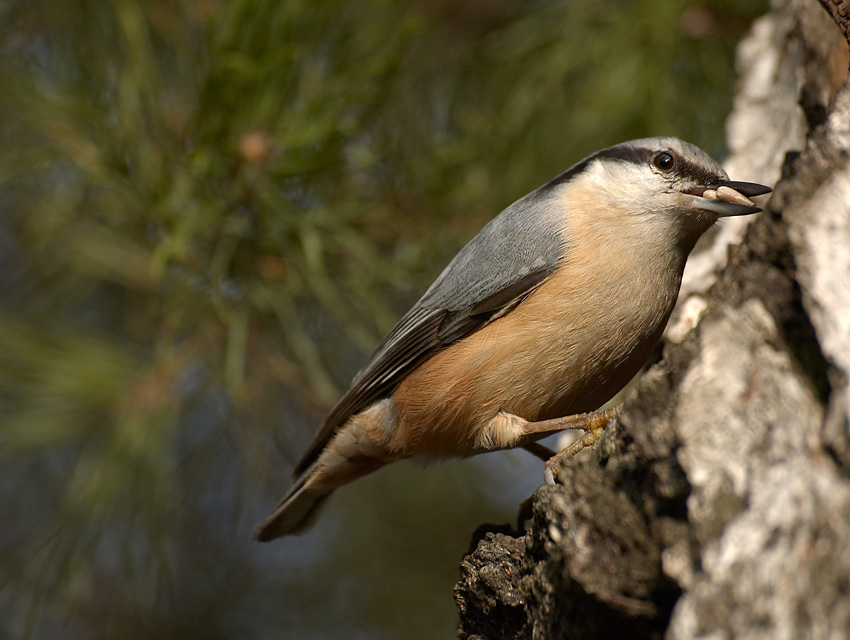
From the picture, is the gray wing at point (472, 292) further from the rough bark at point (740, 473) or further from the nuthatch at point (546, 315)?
the rough bark at point (740, 473)

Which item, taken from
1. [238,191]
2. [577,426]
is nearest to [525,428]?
[577,426]

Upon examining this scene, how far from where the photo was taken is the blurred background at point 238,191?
87.0 inches

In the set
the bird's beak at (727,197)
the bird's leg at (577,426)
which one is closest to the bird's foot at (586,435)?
the bird's leg at (577,426)

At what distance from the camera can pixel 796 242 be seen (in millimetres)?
1055

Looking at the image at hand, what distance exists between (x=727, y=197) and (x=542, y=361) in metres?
0.60

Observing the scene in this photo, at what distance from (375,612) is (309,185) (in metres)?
1.84

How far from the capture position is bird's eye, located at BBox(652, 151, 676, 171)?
2.07 metres

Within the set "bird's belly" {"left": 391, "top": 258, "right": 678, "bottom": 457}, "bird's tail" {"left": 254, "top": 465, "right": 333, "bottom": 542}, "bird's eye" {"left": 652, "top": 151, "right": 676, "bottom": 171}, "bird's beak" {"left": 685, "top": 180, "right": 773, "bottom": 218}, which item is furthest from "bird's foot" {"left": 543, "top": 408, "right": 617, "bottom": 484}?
"bird's tail" {"left": 254, "top": 465, "right": 333, "bottom": 542}

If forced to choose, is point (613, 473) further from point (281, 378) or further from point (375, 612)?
point (375, 612)

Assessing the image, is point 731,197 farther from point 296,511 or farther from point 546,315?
point 296,511

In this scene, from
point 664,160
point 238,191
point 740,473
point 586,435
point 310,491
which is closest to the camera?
point 740,473

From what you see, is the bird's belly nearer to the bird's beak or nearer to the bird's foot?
the bird's foot

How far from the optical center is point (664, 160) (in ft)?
6.86

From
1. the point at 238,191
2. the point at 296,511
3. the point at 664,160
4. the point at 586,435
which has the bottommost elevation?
the point at 586,435
